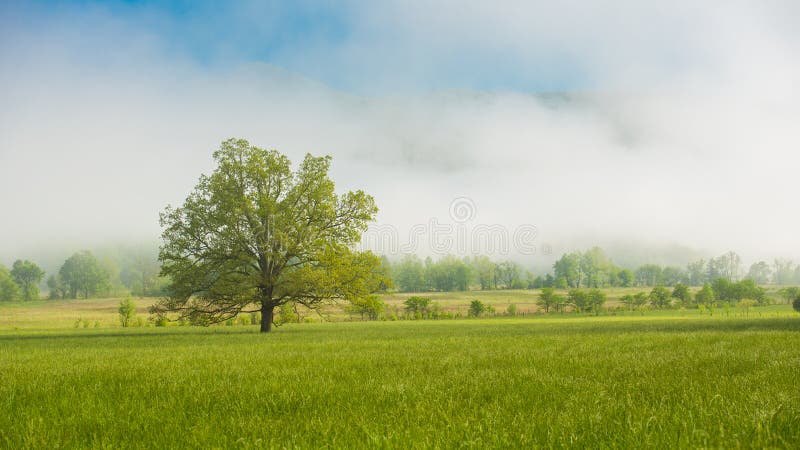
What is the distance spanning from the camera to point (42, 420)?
5297mm

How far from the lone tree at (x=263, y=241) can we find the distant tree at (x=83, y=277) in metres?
183

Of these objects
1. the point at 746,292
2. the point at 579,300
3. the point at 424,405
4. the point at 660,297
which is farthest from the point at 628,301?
the point at 424,405

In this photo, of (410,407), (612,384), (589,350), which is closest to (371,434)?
(410,407)

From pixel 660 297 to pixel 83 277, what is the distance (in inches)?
8159

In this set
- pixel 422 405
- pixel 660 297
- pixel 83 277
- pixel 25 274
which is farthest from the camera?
pixel 25 274

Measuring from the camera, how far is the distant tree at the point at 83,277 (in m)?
184

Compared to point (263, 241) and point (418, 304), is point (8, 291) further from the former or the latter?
point (263, 241)

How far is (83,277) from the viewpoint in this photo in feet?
620

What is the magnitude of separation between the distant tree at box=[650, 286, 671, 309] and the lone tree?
106 m

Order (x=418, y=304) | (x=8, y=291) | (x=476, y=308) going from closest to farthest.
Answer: (x=476, y=308) → (x=418, y=304) → (x=8, y=291)

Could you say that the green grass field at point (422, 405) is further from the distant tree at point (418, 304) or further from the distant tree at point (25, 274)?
the distant tree at point (25, 274)

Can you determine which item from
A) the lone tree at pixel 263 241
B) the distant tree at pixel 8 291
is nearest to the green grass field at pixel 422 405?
the lone tree at pixel 263 241

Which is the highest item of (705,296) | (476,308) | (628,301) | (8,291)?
(8,291)

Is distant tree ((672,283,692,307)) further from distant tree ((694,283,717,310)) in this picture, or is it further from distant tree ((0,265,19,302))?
distant tree ((0,265,19,302))
